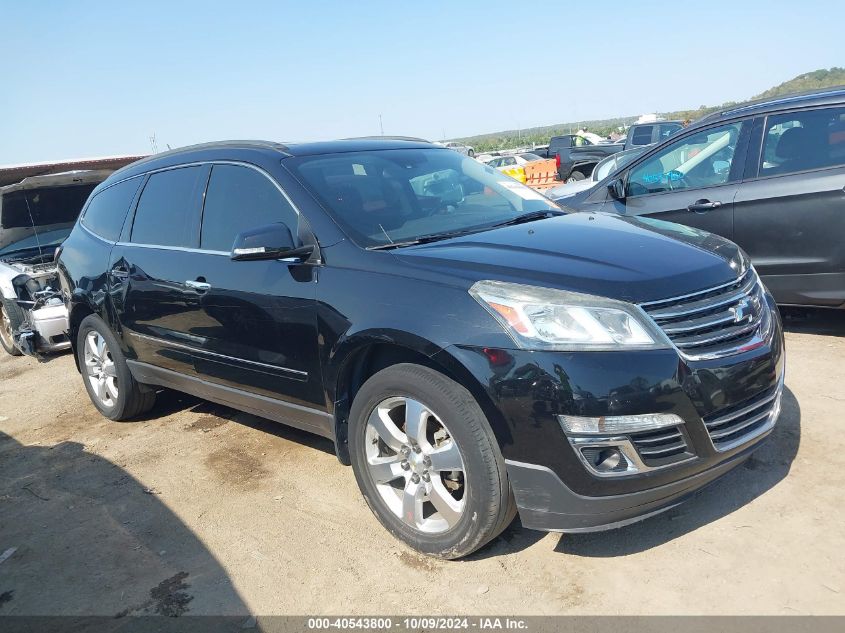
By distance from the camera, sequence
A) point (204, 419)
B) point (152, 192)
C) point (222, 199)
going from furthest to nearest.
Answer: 1. point (204, 419)
2. point (152, 192)
3. point (222, 199)

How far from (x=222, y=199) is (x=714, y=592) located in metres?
3.16

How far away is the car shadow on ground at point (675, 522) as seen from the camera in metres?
3.00

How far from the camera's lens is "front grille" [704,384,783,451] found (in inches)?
105

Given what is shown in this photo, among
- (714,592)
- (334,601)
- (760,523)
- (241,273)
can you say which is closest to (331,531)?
(334,601)

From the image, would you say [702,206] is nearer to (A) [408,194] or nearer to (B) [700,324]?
(A) [408,194]

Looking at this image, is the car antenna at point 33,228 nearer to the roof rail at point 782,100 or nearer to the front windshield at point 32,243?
the front windshield at point 32,243

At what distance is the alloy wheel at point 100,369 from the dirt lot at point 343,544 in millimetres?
745

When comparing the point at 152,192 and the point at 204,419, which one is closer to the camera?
the point at 152,192

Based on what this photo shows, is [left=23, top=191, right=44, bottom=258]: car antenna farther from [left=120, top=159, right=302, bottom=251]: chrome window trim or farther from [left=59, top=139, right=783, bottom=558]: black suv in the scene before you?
[left=59, top=139, right=783, bottom=558]: black suv

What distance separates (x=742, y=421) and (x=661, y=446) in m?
0.44

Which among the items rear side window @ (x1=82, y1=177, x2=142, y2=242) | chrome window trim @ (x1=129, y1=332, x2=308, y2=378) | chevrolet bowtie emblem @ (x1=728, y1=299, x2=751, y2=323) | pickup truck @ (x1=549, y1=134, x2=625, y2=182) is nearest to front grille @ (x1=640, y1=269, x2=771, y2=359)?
chevrolet bowtie emblem @ (x1=728, y1=299, x2=751, y2=323)

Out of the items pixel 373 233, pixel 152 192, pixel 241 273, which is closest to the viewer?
pixel 373 233

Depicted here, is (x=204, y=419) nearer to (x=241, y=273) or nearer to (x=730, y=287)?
(x=241, y=273)

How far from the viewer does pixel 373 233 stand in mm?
3377
